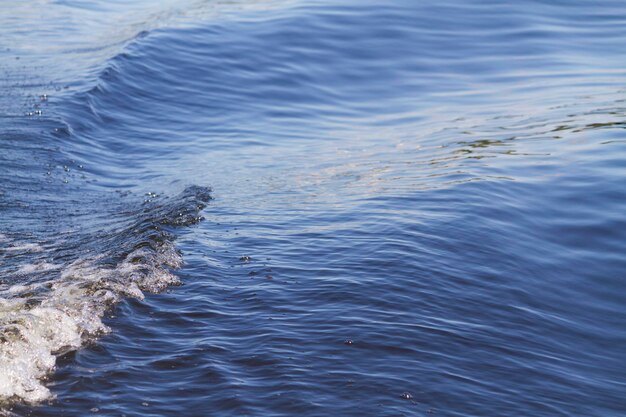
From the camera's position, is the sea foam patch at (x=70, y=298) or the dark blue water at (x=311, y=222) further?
the dark blue water at (x=311, y=222)

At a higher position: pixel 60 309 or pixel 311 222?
pixel 60 309

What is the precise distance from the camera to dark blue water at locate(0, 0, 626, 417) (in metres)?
5.70

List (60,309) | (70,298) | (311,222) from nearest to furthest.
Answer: (60,309) → (70,298) → (311,222)

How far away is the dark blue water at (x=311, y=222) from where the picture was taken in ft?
18.7

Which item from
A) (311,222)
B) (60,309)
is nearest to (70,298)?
(60,309)

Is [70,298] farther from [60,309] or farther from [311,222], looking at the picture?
[311,222]

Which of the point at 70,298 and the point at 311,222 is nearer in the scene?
the point at 70,298

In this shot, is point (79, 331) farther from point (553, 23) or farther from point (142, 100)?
point (553, 23)

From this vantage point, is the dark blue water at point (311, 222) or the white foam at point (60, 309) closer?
the white foam at point (60, 309)

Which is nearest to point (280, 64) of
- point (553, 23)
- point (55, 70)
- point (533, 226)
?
point (55, 70)

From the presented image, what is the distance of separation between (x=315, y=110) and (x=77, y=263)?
836 cm

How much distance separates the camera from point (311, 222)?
9.07 meters

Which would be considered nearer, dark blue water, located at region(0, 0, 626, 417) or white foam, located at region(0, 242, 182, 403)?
white foam, located at region(0, 242, 182, 403)

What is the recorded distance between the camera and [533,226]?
909 cm
